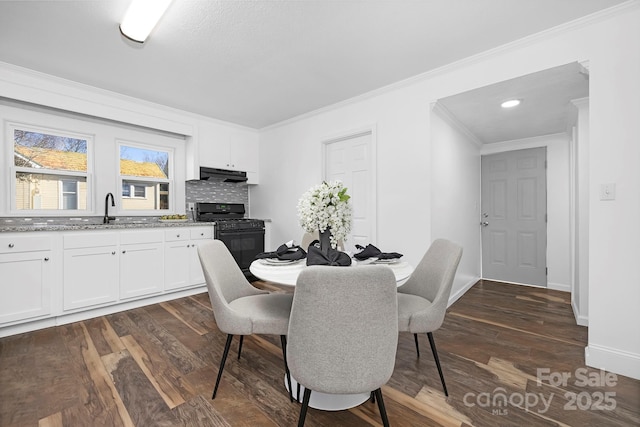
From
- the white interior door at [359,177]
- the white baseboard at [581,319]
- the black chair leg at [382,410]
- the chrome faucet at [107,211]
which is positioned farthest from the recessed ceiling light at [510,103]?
A: the chrome faucet at [107,211]

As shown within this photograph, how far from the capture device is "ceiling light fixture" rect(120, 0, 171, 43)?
1866mm

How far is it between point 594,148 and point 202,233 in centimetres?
402

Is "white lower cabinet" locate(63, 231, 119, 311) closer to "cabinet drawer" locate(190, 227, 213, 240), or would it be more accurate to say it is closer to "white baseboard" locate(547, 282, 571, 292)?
"cabinet drawer" locate(190, 227, 213, 240)

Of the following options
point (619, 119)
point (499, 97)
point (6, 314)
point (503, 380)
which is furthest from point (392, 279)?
point (6, 314)

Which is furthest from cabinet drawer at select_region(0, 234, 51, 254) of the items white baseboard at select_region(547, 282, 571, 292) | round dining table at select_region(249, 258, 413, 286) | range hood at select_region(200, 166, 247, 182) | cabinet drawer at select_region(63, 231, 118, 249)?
white baseboard at select_region(547, 282, 571, 292)

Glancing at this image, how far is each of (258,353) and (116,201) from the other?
110 inches

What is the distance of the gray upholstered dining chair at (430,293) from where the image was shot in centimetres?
165

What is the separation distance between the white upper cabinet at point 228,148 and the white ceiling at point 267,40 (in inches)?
38.3

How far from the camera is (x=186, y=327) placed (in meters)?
2.69

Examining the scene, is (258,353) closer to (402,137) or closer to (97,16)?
(402,137)

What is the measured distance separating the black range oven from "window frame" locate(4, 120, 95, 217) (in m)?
1.27

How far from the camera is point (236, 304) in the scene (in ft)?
5.94

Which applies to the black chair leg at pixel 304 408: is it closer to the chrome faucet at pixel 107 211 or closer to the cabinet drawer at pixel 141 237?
the cabinet drawer at pixel 141 237

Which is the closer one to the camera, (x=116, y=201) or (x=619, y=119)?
(x=619, y=119)
